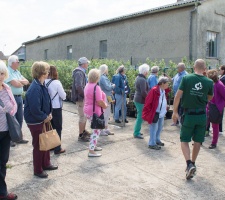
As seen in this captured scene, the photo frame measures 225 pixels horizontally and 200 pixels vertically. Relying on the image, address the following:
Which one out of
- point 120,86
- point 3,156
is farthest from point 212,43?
point 3,156

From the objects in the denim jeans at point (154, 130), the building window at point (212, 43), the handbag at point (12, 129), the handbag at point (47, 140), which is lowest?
the denim jeans at point (154, 130)

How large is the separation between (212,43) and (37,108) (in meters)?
15.6

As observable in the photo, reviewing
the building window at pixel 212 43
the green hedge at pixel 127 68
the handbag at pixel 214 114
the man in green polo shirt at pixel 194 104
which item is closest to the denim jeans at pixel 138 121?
the handbag at pixel 214 114

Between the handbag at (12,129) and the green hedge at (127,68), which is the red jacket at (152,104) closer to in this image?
the handbag at (12,129)

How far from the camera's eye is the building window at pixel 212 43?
16.9 metres

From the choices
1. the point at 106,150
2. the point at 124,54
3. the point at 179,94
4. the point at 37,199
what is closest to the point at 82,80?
the point at 106,150

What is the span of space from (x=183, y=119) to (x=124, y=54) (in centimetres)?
1608

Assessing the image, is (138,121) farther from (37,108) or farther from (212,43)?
(212,43)

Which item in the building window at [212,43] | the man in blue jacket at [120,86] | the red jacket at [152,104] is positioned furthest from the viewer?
the building window at [212,43]

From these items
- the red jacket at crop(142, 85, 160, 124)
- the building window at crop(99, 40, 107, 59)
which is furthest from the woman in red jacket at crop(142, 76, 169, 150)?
the building window at crop(99, 40, 107, 59)

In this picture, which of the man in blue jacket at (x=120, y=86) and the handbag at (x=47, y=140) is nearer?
the handbag at (x=47, y=140)

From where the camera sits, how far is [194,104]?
4.43 m

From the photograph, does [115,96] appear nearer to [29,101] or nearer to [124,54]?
[29,101]

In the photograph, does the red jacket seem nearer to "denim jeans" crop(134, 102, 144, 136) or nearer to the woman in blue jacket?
"denim jeans" crop(134, 102, 144, 136)
